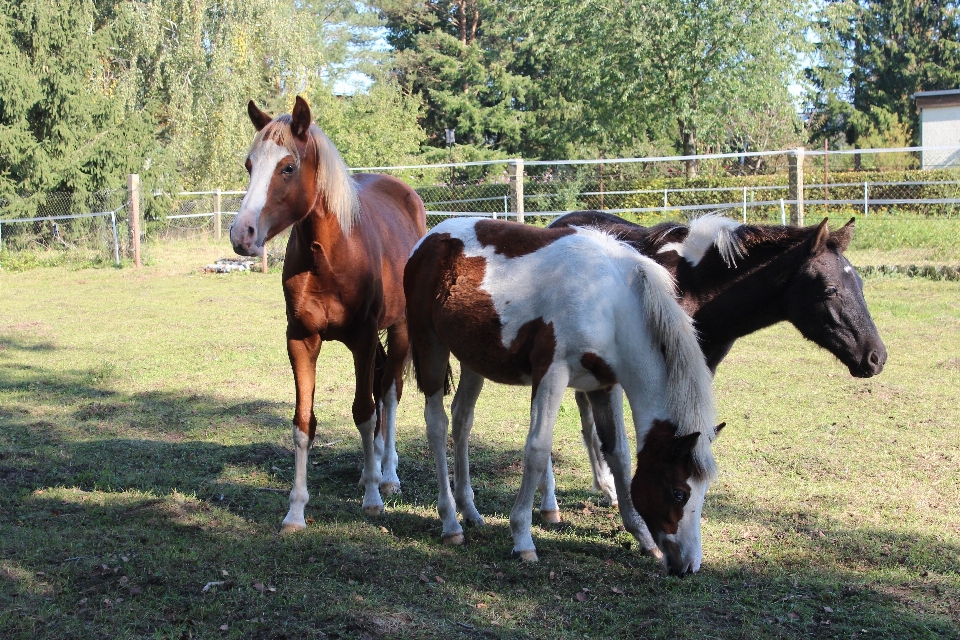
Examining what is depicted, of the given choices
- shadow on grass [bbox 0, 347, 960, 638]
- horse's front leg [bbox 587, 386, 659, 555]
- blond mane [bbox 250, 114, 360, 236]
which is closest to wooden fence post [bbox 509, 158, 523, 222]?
shadow on grass [bbox 0, 347, 960, 638]

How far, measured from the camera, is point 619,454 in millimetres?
4027

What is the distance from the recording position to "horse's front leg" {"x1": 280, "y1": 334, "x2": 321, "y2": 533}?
4.43 metres

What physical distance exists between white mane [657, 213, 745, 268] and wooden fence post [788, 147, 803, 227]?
9620mm

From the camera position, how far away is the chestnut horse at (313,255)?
420 centimetres

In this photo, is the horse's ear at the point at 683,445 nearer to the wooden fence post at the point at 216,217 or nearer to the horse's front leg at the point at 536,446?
the horse's front leg at the point at 536,446

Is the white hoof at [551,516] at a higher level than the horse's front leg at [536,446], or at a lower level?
lower

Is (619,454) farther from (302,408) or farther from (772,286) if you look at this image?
(302,408)

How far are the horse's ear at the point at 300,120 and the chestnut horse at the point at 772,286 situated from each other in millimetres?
2005

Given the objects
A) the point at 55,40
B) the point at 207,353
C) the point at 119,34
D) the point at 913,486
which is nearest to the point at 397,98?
the point at 119,34

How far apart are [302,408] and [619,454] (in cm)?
172

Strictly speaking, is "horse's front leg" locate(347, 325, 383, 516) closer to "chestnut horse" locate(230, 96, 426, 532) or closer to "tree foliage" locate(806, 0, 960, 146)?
"chestnut horse" locate(230, 96, 426, 532)

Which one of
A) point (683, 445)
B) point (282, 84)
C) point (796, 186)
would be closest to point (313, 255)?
point (683, 445)

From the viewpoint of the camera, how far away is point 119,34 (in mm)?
21828

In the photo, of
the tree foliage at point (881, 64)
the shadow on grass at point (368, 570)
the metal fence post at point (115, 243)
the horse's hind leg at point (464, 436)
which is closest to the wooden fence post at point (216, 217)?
the metal fence post at point (115, 243)
